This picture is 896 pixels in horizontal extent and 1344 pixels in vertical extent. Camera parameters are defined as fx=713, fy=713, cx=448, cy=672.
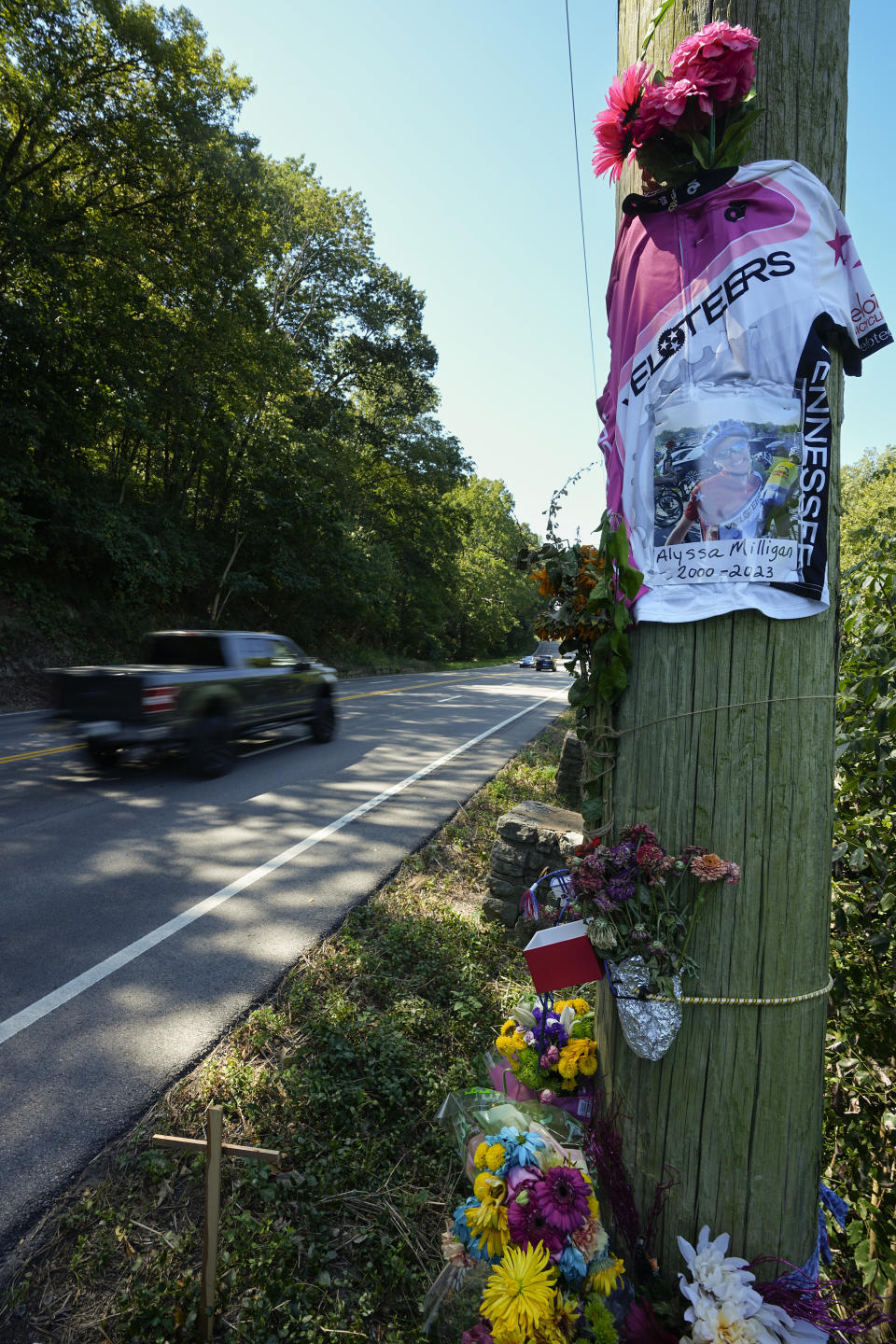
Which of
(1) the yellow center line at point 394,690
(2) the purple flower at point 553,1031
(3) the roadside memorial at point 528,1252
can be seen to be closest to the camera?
(3) the roadside memorial at point 528,1252

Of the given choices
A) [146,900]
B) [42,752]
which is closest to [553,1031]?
[146,900]

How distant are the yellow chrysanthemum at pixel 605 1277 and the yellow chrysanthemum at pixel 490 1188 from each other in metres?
0.25

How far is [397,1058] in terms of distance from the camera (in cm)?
298

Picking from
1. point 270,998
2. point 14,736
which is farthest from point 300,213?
point 270,998

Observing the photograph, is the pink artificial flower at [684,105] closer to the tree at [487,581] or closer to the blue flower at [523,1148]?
the blue flower at [523,1148]

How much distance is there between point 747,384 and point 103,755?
8.20 metres

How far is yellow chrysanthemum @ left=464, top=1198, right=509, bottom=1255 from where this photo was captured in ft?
5.58

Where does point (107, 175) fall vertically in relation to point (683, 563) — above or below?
above

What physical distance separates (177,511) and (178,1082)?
21774 millimetres

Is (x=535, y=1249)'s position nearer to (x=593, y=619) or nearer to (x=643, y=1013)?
(x=643, y=1013)

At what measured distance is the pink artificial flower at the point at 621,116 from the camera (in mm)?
1677

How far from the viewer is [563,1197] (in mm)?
1673

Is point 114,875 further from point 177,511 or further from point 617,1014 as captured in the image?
point 177,511

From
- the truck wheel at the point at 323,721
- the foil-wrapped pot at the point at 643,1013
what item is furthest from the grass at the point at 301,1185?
the truck wheel at the point at 323,721
